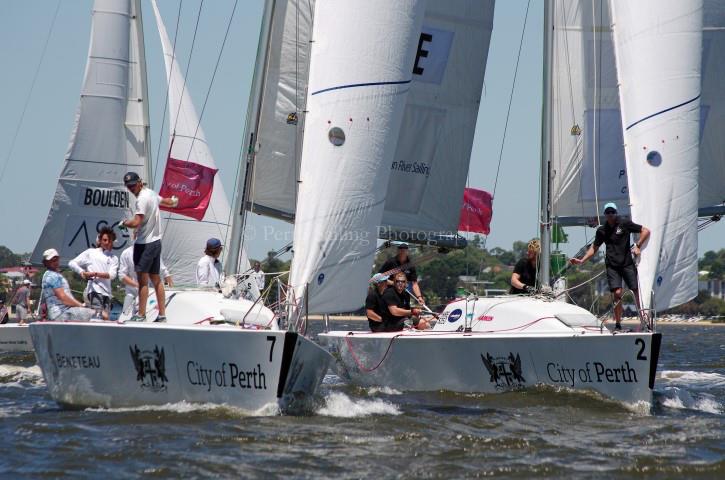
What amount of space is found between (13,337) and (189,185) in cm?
468

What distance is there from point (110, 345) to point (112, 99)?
533 inches

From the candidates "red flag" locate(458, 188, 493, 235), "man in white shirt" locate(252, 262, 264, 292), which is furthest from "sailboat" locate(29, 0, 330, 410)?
"red flag" locate(458, 188, 493, 235)

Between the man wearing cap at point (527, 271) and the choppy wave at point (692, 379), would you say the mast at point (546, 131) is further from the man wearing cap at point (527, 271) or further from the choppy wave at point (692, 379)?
the choppy wave at point (692, 379)

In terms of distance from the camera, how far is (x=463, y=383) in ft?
49.7

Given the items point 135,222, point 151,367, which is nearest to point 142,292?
point 135,222

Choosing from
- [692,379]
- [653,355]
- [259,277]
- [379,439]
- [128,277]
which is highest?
[259,277]

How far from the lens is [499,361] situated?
14.8 meters

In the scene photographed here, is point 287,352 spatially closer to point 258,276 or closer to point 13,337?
point 258,276

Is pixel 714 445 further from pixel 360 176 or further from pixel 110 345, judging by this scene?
pixel 110 345

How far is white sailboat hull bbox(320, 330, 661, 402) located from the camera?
45.1 ft

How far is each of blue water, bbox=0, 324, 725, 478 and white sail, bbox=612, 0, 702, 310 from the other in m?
1.78

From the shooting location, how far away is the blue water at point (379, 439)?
32.8 feet

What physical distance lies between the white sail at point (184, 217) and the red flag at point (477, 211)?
7.33 meters

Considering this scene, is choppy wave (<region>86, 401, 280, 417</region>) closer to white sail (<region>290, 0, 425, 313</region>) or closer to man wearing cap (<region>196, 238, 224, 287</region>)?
white sail (<region>290, 0, 425, 313</region>)
